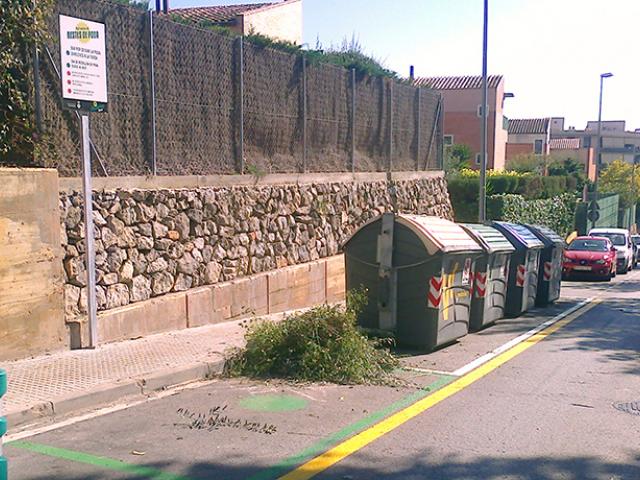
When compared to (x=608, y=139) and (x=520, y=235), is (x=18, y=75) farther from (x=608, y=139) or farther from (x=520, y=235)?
(x=608, y=139)

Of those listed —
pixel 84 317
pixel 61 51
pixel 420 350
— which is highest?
pixel 61 51

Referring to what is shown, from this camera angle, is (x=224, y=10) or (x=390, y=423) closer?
(x=390, y=423)

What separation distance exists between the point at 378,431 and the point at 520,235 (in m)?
9.65

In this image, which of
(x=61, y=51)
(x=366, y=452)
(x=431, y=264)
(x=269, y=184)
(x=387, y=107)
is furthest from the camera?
(x=387, y=107)

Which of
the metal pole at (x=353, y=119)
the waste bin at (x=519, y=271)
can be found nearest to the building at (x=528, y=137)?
the metal pole at (x=353, y=119)

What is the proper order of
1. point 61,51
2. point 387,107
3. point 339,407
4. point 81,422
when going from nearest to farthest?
point 81,422 < point 339,407 < point 61,51 < point 387,107

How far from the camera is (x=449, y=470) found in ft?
17.2

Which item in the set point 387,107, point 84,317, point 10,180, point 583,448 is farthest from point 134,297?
point 387,107

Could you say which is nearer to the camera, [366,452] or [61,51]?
[366,452]

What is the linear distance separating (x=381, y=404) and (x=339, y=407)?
0.44 m

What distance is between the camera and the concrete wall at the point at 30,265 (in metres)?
7.88

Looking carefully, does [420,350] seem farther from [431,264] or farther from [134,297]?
[134,297]

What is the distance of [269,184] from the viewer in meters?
13.7

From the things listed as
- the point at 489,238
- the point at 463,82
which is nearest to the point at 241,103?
the point at 489,238
